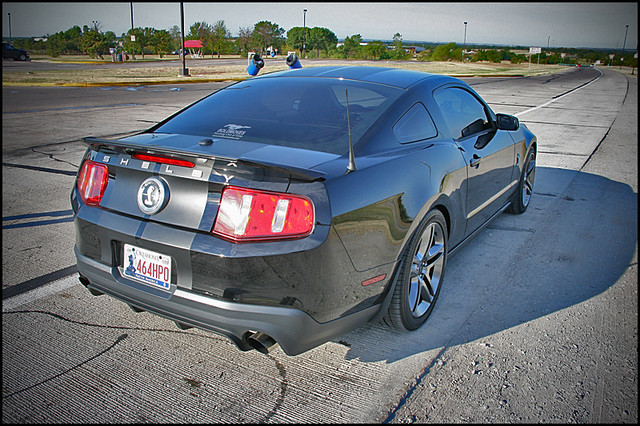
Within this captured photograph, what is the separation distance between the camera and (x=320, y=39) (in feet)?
342

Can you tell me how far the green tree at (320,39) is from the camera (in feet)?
335

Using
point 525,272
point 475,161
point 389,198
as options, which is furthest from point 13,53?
point 389,198

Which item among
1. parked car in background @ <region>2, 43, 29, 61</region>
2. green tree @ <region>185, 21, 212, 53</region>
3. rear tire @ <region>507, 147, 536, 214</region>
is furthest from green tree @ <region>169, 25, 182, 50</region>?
rear tire @ <region>507, 147, 536, 214</region>

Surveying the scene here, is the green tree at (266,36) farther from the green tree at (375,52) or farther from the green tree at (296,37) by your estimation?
the green tree at (375,52)

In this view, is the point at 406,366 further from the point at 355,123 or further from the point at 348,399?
the point at 355,123

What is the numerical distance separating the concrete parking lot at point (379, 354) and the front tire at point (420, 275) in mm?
126

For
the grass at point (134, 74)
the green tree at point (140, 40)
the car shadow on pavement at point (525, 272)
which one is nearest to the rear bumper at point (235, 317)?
the car shadow on pavement at point (525, 272)

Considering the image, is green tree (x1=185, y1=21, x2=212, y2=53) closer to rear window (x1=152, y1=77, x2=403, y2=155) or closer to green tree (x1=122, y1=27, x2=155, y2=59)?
green tree (x1=122, y1=27, x2=155, y2=59)

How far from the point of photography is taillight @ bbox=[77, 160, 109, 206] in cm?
263

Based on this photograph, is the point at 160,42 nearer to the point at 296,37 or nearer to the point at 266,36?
the point at 266,36

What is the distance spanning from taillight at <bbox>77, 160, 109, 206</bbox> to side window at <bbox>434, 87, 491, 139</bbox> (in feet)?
7.28

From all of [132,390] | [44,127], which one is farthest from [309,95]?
[44,127]

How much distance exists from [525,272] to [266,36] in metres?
88.5

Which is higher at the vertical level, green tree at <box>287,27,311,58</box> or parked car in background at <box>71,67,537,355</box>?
green tree at <box>287,27,311,58</box>
